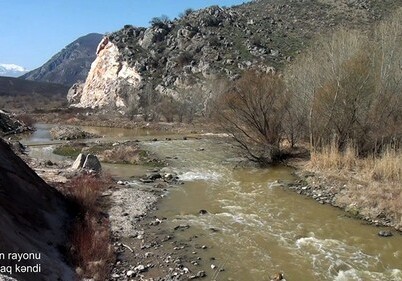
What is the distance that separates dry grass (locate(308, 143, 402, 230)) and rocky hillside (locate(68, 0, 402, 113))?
46140 millimetres

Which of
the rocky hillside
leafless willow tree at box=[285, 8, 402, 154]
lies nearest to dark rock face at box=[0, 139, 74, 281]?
leafless willow tree at box=[285, 8, 402, 154]

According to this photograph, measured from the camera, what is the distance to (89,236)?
1151 centimetres

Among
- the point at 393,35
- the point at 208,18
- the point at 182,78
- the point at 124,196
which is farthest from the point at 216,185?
the point at 208,18

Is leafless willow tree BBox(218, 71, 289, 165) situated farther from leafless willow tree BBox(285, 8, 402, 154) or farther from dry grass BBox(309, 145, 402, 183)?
dry grass BBox(309, 145, 402, 183)

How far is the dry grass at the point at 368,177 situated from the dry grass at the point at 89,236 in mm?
9399

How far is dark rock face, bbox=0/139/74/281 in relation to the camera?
27.8ft

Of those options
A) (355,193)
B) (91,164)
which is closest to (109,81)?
(91,164)

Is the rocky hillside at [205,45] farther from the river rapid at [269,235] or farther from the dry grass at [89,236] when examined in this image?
the dry grass at [89,236]

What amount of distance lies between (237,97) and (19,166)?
49.3 ft

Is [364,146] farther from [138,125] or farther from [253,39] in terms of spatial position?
[253,39]

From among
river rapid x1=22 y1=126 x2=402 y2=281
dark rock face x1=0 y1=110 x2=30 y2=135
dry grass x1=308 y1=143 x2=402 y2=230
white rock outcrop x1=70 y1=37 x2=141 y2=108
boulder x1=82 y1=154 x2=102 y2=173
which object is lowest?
river rapid x1=22 y1=126 x2=402 y2=281

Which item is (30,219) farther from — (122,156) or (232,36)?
(232,36)

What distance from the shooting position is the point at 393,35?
2305 centimetres

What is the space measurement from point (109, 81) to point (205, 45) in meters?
31.2
